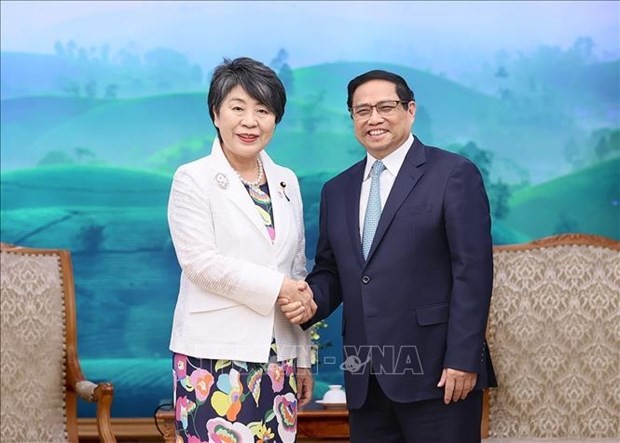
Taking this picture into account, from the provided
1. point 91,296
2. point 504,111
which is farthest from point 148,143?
point 504,111

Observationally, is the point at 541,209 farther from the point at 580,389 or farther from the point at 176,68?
the point at 176,68

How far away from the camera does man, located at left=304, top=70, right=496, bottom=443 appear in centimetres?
273

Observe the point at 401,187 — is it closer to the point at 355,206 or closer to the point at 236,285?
the point at 355,206

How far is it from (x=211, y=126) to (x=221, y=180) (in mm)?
1745

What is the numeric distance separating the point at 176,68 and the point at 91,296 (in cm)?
108

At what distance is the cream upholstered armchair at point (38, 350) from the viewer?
12.2 feet

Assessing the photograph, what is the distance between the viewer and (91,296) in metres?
4.44

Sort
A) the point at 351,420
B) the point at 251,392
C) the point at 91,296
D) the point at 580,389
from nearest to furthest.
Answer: the point at 251,392
the point at 351,420
the point at 580,389
the point at 91,296

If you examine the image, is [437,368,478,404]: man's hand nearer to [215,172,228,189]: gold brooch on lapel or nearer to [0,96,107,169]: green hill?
[215,172,228,189]: gold brooch on lapel

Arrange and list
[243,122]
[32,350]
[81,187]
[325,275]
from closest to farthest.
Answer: [243,122] < [325,275] < [32,350] < [81,187]

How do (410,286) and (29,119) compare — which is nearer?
(410,286)

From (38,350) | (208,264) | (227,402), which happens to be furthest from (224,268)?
(38,350)

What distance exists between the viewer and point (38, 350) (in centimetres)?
378

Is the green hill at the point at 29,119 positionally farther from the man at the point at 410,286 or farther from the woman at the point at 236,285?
the man at the point at 410,286
